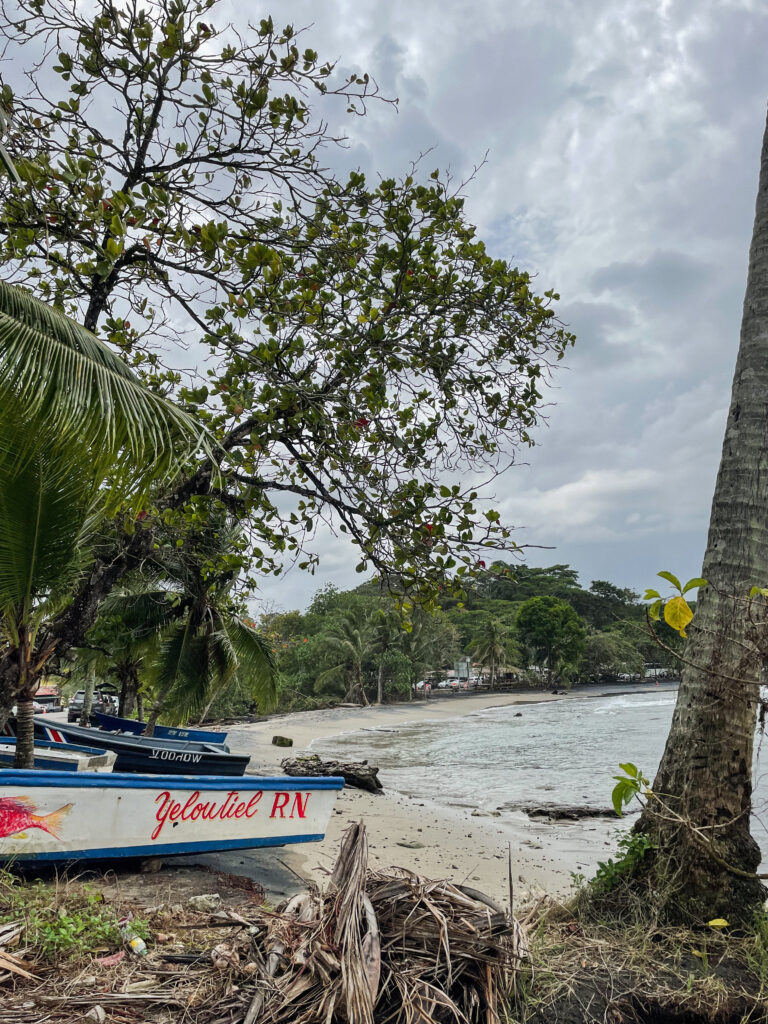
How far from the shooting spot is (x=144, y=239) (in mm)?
4828

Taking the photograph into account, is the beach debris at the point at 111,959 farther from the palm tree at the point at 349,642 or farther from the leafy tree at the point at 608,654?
the leafy tree at the point at 608,654

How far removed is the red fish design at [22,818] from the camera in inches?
209

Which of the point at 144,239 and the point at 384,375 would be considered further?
the point at 384,375

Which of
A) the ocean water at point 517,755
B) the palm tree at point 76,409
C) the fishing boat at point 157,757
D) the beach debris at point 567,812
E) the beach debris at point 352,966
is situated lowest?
the ocean water at point 517,755

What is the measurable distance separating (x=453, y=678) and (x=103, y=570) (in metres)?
70.5

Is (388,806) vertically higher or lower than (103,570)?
lower

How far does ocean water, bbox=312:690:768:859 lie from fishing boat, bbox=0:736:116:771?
252 inches

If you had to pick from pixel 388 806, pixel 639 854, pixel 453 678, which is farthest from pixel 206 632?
pixel 453 678

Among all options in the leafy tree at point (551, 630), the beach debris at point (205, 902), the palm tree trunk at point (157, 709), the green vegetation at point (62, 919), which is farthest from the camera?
the leafy tree at point (551, 630)

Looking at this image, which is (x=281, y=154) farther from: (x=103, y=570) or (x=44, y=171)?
(x=103, y=570)

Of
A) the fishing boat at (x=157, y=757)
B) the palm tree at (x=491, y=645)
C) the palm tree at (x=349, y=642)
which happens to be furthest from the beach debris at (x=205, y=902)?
the palm tree at (x=491, y=645)

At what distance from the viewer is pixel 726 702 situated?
3.20m

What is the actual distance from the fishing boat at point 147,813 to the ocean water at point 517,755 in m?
4.18

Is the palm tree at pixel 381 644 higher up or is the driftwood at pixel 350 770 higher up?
the palm tree at pixel 381 644
